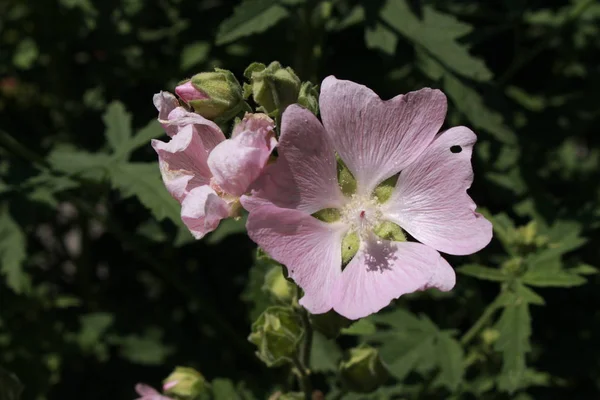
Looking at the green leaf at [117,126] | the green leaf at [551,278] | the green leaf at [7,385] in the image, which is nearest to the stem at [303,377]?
the green leaf at [551,278]

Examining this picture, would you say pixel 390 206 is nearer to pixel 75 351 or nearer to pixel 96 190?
pixel 96 190

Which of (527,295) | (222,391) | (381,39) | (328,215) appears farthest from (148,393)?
(381,39)

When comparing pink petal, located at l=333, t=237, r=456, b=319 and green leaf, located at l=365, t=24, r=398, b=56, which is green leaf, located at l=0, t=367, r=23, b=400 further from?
green leaf, located at l=365, t=24, r=398, b=56

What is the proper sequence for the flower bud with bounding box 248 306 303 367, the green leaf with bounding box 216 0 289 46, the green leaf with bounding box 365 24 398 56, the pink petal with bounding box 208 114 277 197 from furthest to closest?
the green leaf with bounding box 365 24 398 56, the green leaf with bounding box 216 0 289 46, the flower bud with bounding box 248 306 303 367, the pink petal with bounding box 208 114 277 197

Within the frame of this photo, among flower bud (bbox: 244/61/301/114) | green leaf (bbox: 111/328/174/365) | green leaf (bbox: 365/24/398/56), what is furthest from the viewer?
green leaf (bbox: 111/328/174/365)

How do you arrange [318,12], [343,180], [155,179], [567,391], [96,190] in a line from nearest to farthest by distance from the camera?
[343,180], [155,179], [96,190], [318,12], [567,391]

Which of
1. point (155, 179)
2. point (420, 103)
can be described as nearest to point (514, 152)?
point (155, 179)

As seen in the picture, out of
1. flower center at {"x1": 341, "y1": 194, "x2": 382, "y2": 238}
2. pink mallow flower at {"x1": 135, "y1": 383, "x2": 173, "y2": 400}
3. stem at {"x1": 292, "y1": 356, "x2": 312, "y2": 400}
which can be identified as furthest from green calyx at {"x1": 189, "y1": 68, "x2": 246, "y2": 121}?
pink mallow flower at {"x1": 135, "y1": 383, "x2": 173, "y2": 400}

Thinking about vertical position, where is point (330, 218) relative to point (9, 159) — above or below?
above
